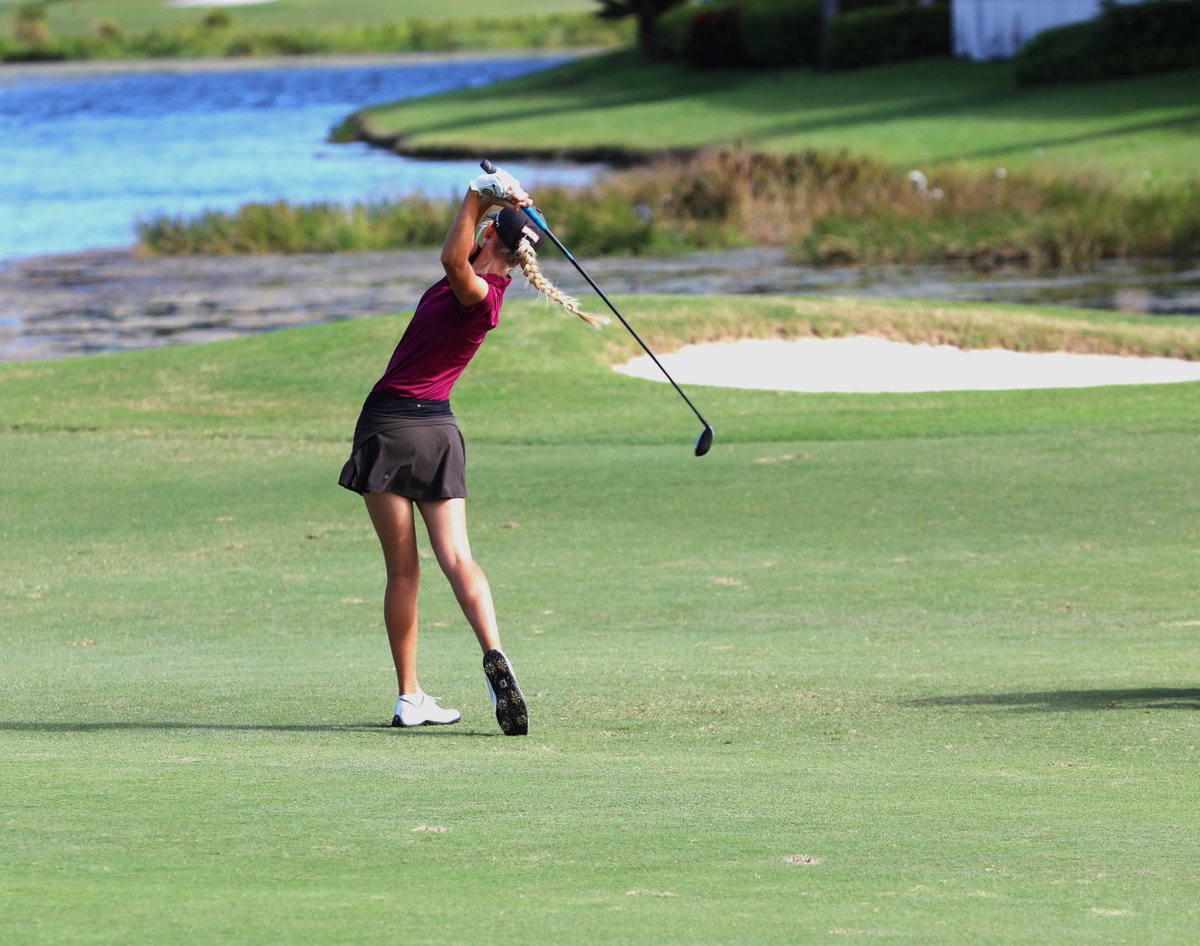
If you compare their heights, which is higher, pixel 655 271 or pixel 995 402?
pixel 995 402

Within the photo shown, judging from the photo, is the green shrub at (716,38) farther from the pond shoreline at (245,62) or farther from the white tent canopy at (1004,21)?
the pond shoreline at (245,62)

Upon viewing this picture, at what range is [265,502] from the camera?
13.3 meters

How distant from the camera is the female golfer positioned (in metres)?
6.70

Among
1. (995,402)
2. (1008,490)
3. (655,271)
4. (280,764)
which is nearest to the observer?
(280,764)

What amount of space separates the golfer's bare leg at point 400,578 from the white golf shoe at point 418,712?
0.18 feet

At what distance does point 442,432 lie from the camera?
23.0 ft

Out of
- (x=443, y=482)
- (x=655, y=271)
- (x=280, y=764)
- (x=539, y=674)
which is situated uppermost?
(x=443, y=482)

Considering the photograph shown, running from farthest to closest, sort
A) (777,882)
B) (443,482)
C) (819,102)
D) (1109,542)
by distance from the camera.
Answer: (819,102)
(1109,542)
(443,482)
(777,882)

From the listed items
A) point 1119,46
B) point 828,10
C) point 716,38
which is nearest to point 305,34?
point 716,38

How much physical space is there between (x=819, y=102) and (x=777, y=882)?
5653cm

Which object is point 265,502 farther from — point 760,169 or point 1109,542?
point 760,169

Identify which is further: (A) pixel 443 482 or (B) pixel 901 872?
(A) pixel 443 482

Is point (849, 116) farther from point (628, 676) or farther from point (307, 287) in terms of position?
point (628, 676)

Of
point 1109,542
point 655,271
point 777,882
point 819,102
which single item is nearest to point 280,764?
point 777,882
